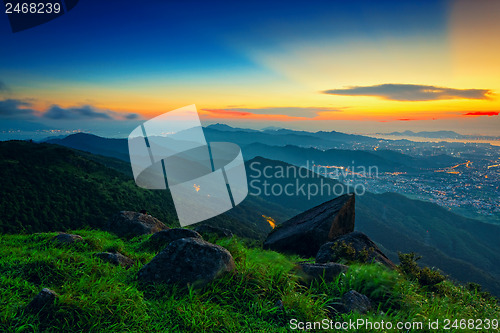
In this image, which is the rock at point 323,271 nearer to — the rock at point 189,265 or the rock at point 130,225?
→ the rock at point 189,265

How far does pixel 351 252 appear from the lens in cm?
889

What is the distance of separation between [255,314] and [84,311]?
119 inches

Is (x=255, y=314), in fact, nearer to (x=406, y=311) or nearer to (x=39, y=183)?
(x=406, y=311)

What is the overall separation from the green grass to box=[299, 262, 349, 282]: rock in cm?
19

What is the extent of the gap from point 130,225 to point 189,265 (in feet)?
28.6

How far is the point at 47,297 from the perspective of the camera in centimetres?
434

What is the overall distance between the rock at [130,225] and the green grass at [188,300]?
571 cm

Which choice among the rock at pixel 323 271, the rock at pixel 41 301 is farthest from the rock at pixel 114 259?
the rock at pixel 323 271

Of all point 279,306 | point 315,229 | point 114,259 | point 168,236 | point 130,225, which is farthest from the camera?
point 315,229

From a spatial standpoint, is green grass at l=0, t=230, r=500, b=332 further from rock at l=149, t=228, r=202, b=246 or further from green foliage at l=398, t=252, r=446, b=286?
rock at l=149, t=228, r=202, b=246

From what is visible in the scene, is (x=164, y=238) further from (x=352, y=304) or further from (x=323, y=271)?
(x=352, y=304)

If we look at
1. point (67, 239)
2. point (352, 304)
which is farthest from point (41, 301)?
point (352, 304)

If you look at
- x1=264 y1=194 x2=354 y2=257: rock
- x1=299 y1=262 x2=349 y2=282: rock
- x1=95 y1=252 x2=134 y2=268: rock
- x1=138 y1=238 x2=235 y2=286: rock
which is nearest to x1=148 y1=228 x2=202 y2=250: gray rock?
x1=95 y1=252 x2=134 y2=268: rock

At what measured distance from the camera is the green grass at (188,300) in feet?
14.1
